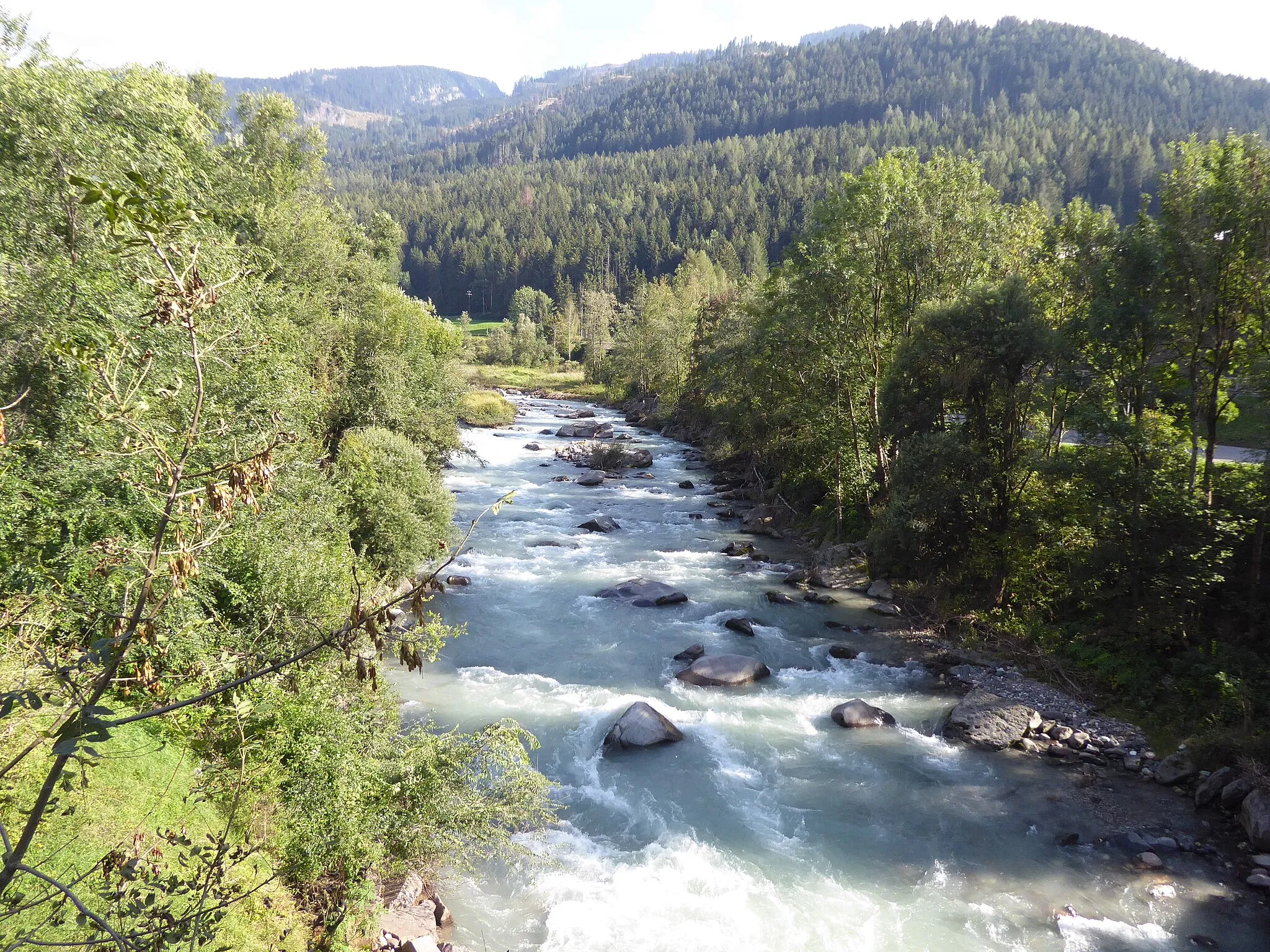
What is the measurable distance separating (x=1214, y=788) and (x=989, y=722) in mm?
4502

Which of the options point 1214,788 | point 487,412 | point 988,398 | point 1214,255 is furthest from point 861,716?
point 487,412

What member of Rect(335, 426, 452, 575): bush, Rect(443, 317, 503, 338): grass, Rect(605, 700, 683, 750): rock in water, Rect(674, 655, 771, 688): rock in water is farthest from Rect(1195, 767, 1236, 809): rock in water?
Rect(443, 317, 503, 338): grass

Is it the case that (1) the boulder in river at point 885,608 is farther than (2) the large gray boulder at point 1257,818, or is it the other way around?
(1) the boulder in river at point 885,608

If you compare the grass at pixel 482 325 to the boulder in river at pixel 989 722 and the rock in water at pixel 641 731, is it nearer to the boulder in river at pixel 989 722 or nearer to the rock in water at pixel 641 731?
the rock in water at pixel 641 731

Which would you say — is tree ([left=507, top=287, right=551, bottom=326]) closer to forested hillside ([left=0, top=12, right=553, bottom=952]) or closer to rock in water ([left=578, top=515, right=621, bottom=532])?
rock in water ([left=578, top=515, right=621, bottom=532])

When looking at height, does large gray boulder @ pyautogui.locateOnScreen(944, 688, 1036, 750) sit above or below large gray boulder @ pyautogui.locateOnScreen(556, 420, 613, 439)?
above

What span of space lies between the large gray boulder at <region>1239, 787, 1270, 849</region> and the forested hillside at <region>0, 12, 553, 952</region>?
13916 millimetres

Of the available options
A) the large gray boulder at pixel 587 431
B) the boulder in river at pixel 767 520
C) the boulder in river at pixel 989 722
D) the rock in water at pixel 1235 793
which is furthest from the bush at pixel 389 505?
the large gray boulder at pixel 587 431

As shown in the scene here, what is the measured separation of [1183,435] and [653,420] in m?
53.1

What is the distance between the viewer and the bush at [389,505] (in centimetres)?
2316

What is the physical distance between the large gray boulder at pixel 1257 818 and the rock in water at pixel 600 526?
2613 centimetres

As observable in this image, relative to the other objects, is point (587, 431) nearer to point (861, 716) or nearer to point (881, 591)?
point (881, 591)

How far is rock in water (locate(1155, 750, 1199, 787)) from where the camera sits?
15453mm

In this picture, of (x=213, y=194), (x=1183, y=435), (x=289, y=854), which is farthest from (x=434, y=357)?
(x=1183, y=435)
